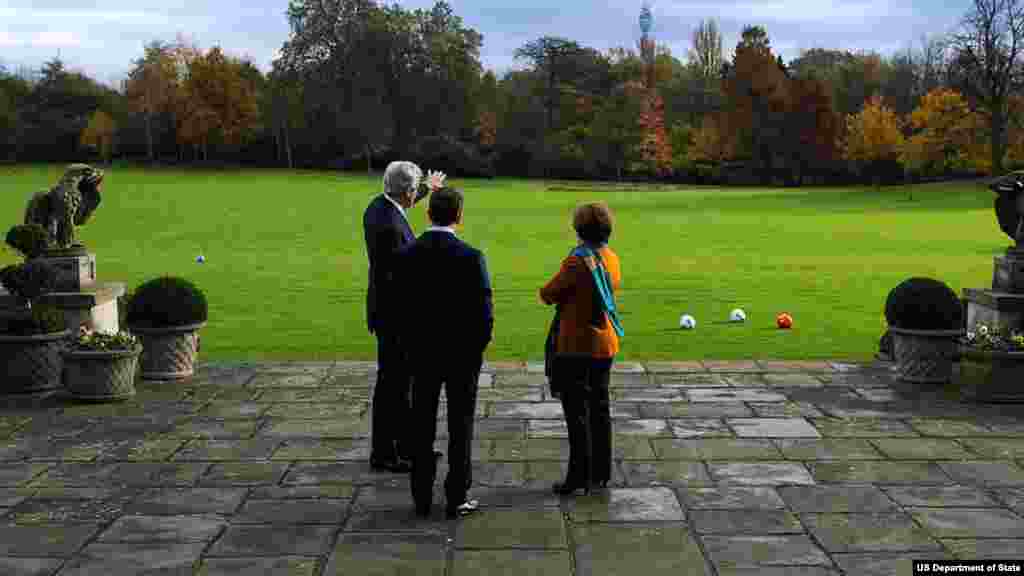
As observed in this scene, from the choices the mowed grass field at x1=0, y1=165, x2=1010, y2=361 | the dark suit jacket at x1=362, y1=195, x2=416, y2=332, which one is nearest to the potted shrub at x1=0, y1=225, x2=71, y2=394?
the mowed grass field at x1=0, y1=165, x2=1010, y2=361

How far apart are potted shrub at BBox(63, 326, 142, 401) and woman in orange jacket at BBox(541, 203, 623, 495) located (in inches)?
178

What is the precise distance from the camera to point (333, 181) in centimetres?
6612

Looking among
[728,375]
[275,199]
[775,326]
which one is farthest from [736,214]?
[728,375]

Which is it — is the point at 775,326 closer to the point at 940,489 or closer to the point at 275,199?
the point at 940,489

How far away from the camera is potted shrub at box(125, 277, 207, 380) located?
10227mm

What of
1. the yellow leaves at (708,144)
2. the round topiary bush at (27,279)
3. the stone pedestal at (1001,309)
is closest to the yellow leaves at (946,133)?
the yellow leaves at (708,144)

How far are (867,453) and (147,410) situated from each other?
562 centimetres

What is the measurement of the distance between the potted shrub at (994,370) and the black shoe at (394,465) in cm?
504

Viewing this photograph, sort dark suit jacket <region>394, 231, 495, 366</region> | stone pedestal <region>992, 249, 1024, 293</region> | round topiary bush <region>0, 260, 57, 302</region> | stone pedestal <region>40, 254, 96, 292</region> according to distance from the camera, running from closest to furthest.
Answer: dark suit jacket <region>394, 231, 495, 366</region> → round topiary bush <region>0, 260, 57, 302</region> → stone pedestal <region>992, 249, 1024, 293</region> → stone pedestal <region>40, 254, 96, 292</region>

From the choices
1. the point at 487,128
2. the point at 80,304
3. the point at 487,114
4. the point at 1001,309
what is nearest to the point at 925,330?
the point at 1001,309

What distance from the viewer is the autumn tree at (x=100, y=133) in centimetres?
7950

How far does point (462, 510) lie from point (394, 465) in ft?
3.60

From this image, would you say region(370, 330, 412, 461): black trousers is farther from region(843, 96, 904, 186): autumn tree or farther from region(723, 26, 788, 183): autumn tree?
region(723, 26, 788, 183): autumn tree

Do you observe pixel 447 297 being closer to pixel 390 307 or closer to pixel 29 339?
pixel 390 307
